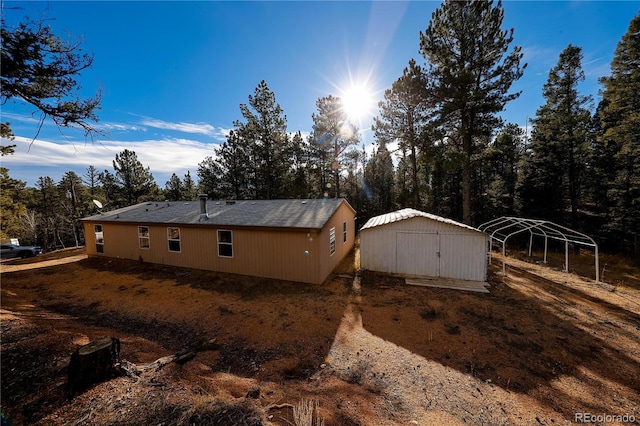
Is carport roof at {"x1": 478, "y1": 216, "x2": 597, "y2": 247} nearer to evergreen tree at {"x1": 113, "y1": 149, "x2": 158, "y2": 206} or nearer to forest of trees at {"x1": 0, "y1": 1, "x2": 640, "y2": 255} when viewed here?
forest of trees at {"x1": 0, "y1": 1, "x2": 640, "y2": 255}

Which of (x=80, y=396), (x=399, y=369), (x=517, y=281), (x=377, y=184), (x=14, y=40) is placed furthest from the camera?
(x=377, y=184)

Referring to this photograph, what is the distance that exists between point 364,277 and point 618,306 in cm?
784

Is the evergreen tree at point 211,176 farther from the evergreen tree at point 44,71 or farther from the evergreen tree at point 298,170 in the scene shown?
the evergreen tree at point 44,71

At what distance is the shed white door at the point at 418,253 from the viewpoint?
977 cm

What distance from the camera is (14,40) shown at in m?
5.16

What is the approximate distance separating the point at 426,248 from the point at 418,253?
39 cm

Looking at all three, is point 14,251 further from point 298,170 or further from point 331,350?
point 331,350

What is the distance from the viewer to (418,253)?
32.8ft

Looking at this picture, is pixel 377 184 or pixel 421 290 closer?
pixel 421 290

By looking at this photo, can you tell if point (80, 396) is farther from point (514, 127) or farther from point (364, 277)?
point (514, 127)

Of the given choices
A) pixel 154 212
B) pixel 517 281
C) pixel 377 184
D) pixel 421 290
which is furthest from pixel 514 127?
pixel 154 212

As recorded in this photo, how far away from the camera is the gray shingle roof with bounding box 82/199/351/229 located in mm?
9812

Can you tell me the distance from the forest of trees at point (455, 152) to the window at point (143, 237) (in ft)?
35.9

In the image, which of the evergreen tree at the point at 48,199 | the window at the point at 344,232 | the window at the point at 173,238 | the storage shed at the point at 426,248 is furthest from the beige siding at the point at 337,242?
the evergreen tree at the point at 48,199
